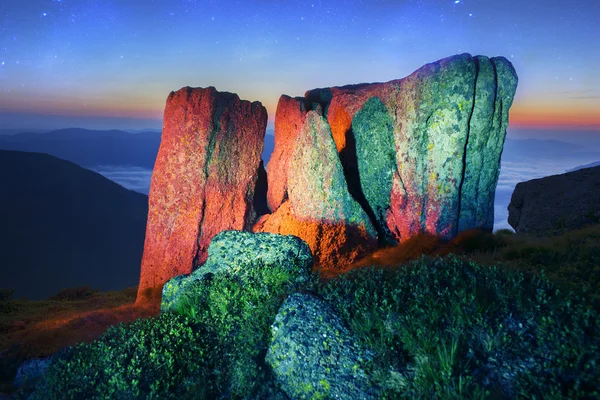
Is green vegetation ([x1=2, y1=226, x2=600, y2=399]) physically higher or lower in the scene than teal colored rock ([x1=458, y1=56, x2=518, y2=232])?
lower

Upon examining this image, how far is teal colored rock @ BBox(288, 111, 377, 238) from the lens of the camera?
13430 millimetres

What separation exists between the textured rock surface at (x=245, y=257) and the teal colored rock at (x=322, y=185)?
509 cm

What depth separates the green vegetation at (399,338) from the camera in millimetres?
4312

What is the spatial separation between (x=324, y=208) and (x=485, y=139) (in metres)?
5.89

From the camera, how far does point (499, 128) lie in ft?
43.8

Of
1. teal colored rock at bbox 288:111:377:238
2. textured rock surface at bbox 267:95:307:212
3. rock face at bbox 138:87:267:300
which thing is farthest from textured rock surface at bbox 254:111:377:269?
rock face at bbox 138:87:267:300

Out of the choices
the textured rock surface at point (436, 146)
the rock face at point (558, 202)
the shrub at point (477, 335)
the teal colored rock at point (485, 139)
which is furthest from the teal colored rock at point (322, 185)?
the rock face at point (558, 202)

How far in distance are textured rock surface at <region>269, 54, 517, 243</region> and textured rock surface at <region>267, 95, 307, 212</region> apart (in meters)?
2.90

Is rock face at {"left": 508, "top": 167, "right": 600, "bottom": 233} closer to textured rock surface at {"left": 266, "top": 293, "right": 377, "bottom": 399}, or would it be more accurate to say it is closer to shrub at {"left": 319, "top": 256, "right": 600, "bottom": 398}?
shrub at {"left": 319, "top": 256, "right": 600, "bottom": 398}

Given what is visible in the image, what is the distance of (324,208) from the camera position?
1351 centimetres

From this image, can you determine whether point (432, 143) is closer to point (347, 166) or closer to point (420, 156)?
point (420, 156)

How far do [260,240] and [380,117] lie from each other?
8.37 metres

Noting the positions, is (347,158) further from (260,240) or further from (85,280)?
(85,280)

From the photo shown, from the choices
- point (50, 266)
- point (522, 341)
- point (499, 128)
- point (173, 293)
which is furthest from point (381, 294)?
point (50, 266)
